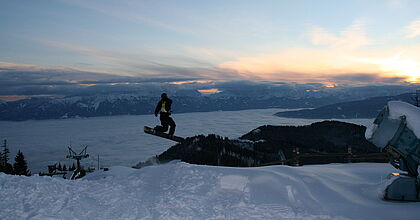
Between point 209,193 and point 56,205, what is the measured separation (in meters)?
4.25

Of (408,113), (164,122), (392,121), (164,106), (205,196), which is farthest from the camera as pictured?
(164,122)

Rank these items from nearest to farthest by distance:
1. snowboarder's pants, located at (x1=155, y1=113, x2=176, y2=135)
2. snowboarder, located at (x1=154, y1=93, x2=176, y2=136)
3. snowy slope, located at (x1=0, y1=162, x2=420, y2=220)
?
snowy slope, located at (x1=0, y1=162, x2=420, y2=220) < snowboarder, located at (x1=154, y1=93, x2=176, y2=136) < snowboarder's pants, located at (x1=155, y1=113, x2=176, y2=135)

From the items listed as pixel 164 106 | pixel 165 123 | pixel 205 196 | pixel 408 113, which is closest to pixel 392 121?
pixel 408 113

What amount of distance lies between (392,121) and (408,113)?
412mm

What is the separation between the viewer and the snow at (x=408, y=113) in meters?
6.64

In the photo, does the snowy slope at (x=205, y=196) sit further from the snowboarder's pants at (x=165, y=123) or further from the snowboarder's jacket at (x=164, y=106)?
the snowboarder's jacket at (x=164, y=106)

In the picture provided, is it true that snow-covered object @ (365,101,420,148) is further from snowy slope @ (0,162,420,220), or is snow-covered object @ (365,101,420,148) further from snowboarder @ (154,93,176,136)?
snowboarder @ (154,93,176,136)

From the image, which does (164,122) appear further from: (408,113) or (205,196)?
(408,113)

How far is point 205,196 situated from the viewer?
775cm

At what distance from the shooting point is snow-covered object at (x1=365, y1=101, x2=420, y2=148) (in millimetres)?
6727

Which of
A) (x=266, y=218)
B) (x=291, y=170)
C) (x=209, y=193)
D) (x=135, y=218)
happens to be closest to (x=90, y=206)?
(x=135, y=218)

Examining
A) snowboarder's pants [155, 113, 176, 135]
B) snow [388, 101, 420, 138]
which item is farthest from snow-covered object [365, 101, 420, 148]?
snowboarder's pants [155, 113, 176, 135]

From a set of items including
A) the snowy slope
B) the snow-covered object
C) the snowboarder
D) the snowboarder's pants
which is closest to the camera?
the snowy slope

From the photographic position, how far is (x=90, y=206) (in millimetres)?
7223
